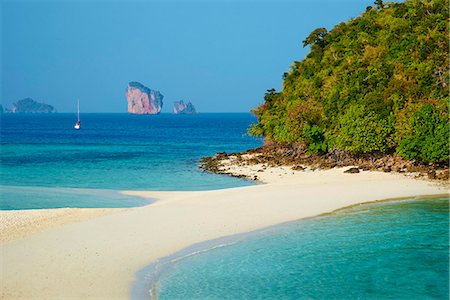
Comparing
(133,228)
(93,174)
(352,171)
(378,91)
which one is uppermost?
(378,91)

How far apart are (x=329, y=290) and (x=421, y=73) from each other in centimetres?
2518

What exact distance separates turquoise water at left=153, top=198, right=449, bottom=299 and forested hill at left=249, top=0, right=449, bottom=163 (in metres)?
12.2

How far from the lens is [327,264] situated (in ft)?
50.5

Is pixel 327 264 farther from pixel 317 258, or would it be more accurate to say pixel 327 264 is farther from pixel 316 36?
pixel 316 36

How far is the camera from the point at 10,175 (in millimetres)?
38094

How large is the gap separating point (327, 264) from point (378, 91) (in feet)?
77.7

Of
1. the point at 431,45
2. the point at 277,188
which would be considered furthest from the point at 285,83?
the point at 277,188

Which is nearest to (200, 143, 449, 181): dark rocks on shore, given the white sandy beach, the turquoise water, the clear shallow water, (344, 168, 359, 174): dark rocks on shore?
(344, 168, 359, 174): dark rocks on shore

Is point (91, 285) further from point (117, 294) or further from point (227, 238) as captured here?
point (227, 238)

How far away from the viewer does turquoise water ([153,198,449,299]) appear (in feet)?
43.7

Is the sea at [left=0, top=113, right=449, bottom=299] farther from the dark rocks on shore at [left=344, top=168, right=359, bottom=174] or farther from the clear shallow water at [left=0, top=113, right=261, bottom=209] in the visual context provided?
the dark rocks on shore at [left=344, top=168, right=359, bottom=174]

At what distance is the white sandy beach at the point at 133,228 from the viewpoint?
13.7 metres

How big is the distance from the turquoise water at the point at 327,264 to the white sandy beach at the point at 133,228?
1.29 metres

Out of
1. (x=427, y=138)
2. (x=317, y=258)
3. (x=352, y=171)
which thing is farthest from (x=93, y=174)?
(x=317, y=258)
